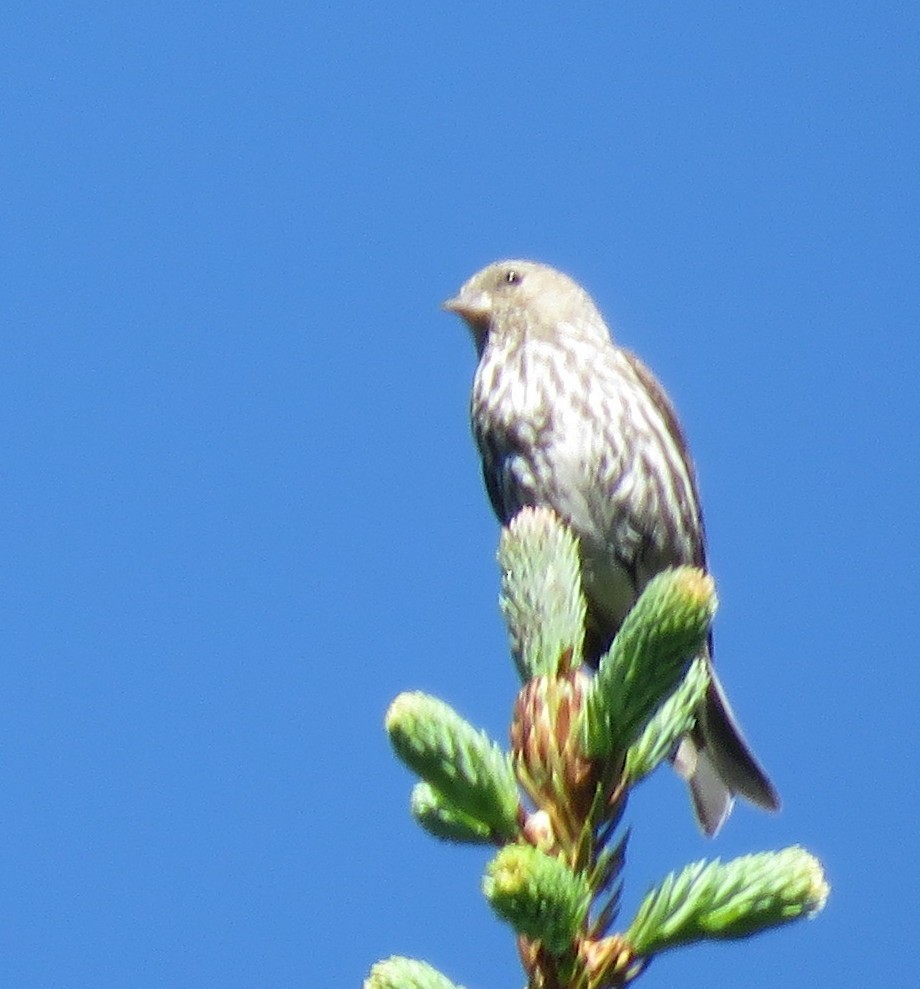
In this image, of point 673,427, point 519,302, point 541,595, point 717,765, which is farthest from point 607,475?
point 541,595

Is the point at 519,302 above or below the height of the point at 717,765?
above

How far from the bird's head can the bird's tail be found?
1.13 meters

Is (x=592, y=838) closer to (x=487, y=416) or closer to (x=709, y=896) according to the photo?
(x=709, y=896)

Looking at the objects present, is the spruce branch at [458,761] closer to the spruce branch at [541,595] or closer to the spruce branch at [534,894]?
the spruce branch at [534,894]

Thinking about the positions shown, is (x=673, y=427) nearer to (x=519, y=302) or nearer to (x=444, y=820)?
(x=519, y=302)

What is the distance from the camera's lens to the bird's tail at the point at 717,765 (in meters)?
4.04

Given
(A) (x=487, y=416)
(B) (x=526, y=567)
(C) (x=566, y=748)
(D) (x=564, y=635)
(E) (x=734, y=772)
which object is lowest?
(C) (x=566, y=748)

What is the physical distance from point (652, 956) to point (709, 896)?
76 mm

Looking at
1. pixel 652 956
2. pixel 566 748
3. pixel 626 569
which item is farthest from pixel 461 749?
pixel 626 569

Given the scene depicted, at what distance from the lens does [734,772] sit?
4082mm

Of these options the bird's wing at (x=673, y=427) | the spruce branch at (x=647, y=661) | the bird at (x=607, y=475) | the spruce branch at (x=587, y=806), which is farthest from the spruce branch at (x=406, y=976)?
the bird's wing at (x=673, y=427)

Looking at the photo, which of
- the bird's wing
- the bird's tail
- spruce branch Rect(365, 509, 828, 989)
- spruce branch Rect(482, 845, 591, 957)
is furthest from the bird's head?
spruce branch Rect(482, 845, 591, 957)

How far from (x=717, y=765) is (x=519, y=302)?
1540mm

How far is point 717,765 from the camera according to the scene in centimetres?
414
